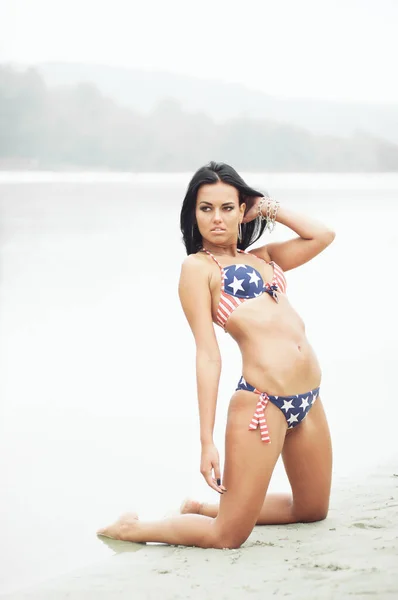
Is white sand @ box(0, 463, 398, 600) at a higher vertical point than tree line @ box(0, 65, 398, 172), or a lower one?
lower

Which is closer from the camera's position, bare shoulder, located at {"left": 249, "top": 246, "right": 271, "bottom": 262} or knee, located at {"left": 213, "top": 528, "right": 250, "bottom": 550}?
knee, located at {"left": 213, "top": 528, "right": 250, "bottom": 550}

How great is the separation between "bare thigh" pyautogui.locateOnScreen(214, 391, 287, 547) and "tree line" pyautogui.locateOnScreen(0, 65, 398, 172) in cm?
1651

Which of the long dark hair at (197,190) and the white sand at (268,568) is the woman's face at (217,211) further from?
the white sand at (268,568)

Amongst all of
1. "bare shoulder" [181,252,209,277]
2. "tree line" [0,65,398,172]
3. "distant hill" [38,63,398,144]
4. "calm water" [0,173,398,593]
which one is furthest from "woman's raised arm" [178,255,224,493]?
"distant hill" [38,63,398,144]

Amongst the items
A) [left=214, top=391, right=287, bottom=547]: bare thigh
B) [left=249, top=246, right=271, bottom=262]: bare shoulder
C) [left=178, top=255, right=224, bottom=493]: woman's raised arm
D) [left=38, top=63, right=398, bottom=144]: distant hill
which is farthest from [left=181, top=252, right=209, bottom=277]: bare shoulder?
[left=38, top=63, right=398, bottom=144]: distant hill

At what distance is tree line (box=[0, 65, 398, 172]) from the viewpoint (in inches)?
748

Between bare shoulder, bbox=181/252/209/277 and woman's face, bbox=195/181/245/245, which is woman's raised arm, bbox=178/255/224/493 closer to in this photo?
bare shoulder, bbox=181/252/209/277

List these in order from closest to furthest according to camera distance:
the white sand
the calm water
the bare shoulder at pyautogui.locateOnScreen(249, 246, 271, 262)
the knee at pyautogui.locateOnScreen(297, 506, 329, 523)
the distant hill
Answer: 1. the white sand
2. the knee at pyautogui.locateOnScreen(297, 506, 329, 523)
3. the bare shoulder at pyautogui.locateOnScreen(249, 246, 271, 262)
4. the calm water
5. the distant hill

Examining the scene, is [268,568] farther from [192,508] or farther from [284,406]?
[192,508]

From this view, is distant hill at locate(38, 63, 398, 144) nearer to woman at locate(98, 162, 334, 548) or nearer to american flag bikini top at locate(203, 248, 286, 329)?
woman at locate(98, 162, 334, 548)

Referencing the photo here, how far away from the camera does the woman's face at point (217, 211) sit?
8.98 feet

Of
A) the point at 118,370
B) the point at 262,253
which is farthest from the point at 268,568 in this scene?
the point at 118,370

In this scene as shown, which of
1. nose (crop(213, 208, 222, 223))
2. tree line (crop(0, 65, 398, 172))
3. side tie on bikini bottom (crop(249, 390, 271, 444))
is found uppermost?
tree line (crop(0, 65, 398, 172))

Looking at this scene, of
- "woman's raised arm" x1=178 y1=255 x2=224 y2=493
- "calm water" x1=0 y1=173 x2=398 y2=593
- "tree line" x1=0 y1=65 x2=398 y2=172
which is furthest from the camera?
"tree line" x1=0 y1=65 x2=398 y2=172
